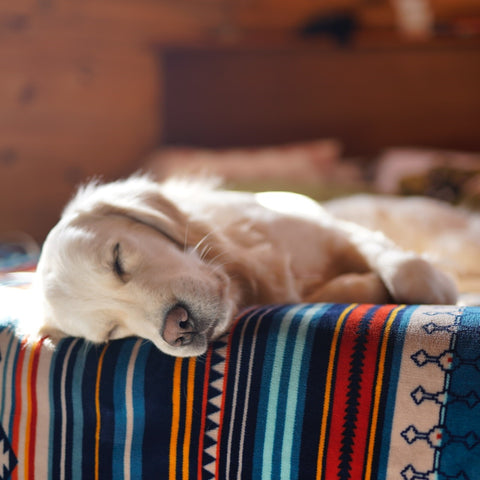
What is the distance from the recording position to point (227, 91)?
365 cm

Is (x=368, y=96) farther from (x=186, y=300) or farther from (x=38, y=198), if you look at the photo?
(x=186, y=300)

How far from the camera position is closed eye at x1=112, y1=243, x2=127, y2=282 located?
1.09 metres

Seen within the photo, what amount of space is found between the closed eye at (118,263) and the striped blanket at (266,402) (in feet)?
0.46

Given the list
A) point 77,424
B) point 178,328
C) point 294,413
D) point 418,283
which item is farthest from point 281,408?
point 418,283

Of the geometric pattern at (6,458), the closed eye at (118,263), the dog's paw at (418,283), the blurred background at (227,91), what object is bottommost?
the geometric pattern at (6,458)

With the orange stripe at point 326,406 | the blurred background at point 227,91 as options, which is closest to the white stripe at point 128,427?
the orange stripe at point 326,406

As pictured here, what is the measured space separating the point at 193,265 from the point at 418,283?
19.6 inches

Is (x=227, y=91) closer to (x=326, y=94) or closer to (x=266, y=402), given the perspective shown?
(x=326, y=94)

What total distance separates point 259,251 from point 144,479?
2.03 ft

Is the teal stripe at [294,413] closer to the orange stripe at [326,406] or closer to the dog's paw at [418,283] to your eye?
the orange stripe at [326,406]

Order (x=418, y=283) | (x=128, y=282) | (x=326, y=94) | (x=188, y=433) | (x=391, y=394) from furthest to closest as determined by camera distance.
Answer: (x=326, y=94), (x=418, y=283), (x=128, y=282), (x=188, y=433), (x=391, y=394)

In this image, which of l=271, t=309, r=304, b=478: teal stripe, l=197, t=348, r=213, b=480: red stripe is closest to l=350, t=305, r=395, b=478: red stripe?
l=271, t=309, r=304, b=478: teal stripe

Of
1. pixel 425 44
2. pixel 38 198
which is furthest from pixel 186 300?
pixel 425 44

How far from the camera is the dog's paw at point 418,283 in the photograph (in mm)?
1181
